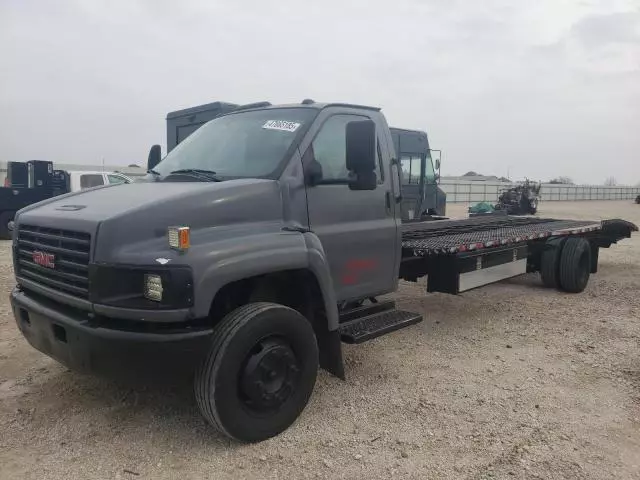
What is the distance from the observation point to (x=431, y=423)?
3859mm

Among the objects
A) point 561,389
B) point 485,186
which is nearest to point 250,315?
point 561,389

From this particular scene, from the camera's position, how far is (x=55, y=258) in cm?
350

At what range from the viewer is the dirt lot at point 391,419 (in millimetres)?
3281

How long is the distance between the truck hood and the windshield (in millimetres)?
281

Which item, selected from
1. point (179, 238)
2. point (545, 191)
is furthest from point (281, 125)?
point (545, 191)

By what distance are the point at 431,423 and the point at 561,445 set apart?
0.85m

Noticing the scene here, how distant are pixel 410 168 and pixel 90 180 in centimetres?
921

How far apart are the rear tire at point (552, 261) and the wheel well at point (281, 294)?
5.46 metres

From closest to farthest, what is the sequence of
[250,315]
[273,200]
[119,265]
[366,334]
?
[119,265] < [250,315] < [273,200] < [366,334]

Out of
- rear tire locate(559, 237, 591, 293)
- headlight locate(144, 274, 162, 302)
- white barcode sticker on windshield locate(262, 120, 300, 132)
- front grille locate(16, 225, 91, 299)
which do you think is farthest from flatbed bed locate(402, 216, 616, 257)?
front grille locate(16, 225, 91, 299)

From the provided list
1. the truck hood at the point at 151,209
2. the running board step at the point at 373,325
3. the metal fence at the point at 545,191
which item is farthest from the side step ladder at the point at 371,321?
the metal fence at the point at 545,191

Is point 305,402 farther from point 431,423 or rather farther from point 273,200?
point 273,200

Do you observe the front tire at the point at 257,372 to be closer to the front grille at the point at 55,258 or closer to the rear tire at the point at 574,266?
the front grille at the point at 55,258

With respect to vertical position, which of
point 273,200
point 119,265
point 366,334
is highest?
point 273,200
